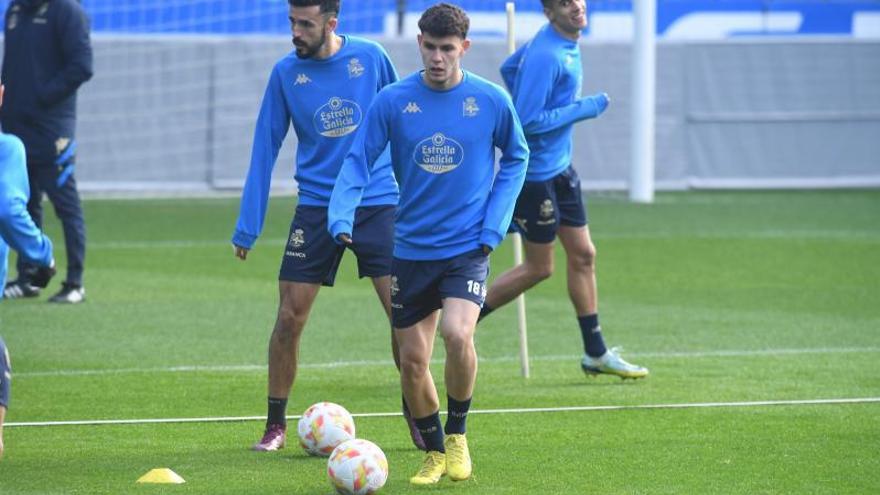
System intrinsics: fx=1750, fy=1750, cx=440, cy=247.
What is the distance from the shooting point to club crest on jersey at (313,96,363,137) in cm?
806

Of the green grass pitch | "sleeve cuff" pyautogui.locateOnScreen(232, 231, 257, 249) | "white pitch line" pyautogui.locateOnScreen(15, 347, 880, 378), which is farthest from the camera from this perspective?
"white pitch line" pyautogui.locateOnScreen(15, 347, 880, 378)

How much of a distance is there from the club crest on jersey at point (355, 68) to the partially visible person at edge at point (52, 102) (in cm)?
579

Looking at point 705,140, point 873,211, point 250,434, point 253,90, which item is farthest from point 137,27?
point 250,434

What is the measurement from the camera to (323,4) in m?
7.93

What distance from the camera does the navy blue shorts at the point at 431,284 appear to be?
23.8 feet

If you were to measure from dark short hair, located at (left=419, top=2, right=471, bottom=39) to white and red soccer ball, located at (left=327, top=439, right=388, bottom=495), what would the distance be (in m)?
1.69

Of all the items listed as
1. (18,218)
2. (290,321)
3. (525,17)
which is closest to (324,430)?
(290,321)

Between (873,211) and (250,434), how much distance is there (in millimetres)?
14341

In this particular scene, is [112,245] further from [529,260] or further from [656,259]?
[529,260]

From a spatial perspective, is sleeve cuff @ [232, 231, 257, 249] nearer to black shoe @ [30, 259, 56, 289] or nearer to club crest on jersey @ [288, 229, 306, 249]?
club crest on jersey @ [288, 229, 306, 249]

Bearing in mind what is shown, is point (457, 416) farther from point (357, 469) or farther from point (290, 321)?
point (290, 321)

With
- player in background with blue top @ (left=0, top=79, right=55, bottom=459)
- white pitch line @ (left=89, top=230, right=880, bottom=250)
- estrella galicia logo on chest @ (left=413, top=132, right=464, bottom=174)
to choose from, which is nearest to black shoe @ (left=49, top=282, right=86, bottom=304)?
white pitch line @ (left=89, top=230, right=880, bottom=250)

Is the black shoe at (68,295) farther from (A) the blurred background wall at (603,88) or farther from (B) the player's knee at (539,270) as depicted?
(A) the blurred background wall at (603,88)

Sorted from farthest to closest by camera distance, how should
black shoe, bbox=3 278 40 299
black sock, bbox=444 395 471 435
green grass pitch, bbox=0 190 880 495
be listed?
black shoe, bbox=3 278 40 299, green grass pitch, bbox=0 190 880 495, black sock, bbox=444 395 471 435
